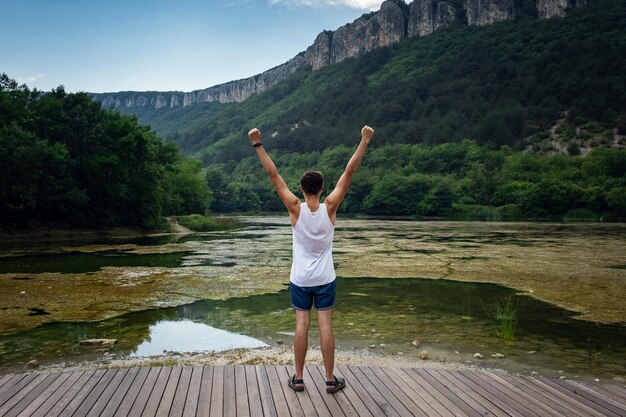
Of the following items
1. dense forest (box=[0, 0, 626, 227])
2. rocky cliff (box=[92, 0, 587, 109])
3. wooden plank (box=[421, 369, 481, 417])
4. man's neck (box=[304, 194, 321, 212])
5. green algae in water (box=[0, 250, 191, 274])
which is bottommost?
green algae in water (box=[0, 250, 191, 274])

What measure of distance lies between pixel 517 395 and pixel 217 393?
3.09 metres

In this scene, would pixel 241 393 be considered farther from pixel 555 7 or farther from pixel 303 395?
pixel 555 7

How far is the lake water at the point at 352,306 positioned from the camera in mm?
8438

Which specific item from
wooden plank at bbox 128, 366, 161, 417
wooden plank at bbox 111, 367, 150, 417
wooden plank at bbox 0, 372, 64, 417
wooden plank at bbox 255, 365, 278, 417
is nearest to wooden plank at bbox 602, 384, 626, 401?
wooden plank at bbox 255, 365, 278, 417

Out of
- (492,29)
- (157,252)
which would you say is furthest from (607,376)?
(492,29)

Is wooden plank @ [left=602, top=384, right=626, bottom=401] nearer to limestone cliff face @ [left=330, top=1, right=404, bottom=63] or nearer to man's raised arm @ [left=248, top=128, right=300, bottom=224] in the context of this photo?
man's raised arm @ [left=248, top=128, right=300, bottom=224]

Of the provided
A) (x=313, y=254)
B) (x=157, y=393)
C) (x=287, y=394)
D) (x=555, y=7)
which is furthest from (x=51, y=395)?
(x=555, y=7)

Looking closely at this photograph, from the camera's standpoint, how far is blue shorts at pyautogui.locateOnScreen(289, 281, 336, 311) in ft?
15.3

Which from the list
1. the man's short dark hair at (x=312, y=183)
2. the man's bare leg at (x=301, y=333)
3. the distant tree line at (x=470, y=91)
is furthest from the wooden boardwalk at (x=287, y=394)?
the distant tree line at (x=470, y=91)

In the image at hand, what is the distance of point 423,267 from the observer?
19156mm

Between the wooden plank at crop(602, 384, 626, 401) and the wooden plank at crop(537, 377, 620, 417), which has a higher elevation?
the wooden plank at crop(537, 377, 620, 417)

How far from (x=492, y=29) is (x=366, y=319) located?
15158 centimetres

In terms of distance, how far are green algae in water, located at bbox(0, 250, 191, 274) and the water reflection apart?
9.79 meters

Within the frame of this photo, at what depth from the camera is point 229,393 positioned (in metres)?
4.86
